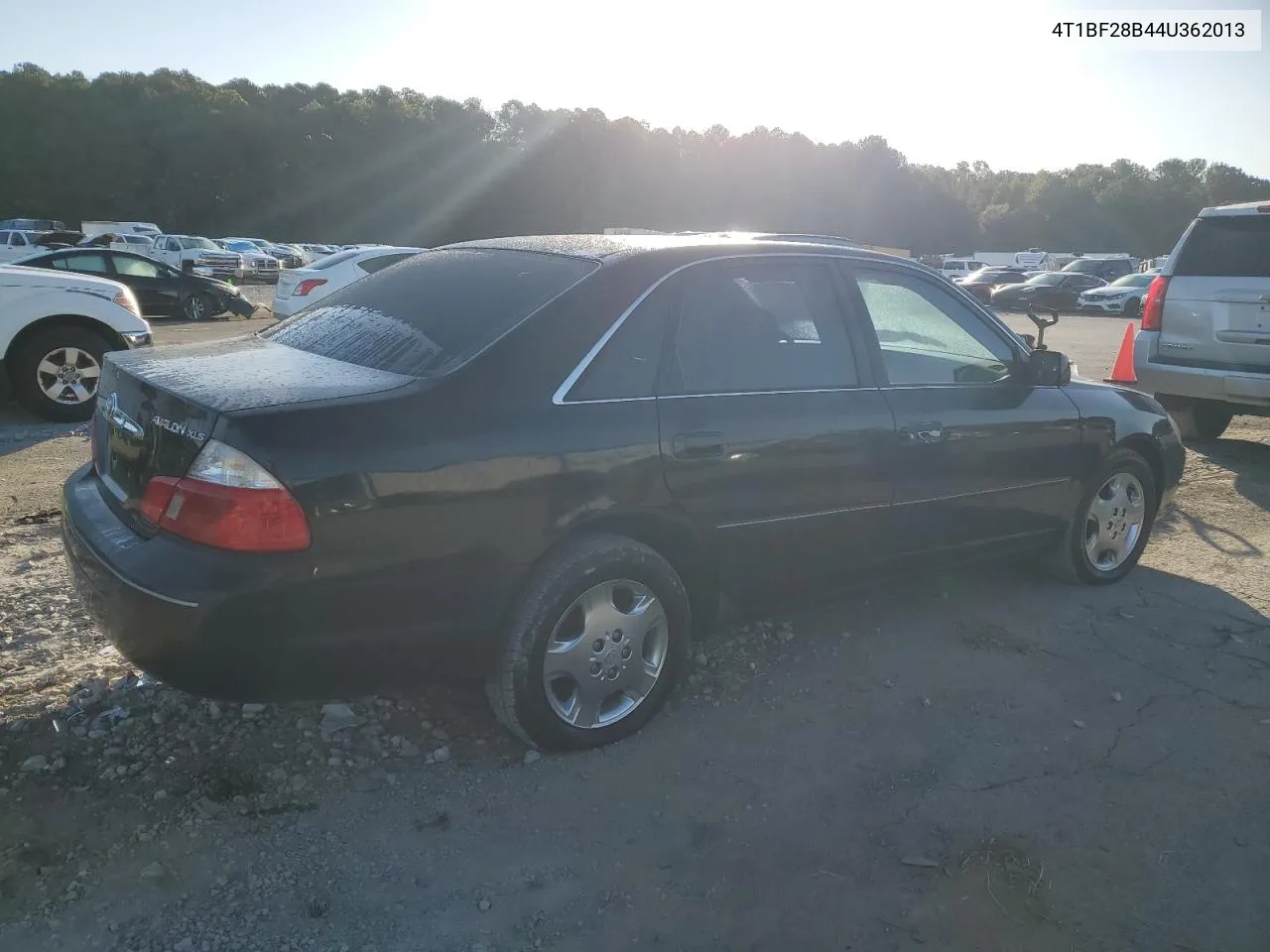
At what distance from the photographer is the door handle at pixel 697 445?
3.34 meters

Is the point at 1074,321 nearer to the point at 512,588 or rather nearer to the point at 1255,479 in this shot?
the point at 1255,479

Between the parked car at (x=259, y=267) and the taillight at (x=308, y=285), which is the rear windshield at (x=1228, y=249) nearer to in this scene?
the taillight at (x=308, y=285)

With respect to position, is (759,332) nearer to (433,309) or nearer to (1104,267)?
(433,309)

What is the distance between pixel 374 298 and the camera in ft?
12.4

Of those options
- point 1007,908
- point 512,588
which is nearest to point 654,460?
point 512,588

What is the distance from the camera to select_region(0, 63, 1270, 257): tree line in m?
67.6

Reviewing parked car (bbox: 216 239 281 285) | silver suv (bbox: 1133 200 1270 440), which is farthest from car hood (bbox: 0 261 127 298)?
parked car (bbox: 216 239 281 285)

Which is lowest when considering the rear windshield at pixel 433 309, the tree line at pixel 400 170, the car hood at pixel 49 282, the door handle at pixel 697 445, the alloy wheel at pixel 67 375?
the alloy wheel at pixel 67 375

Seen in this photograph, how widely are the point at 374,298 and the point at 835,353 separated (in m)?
1.76

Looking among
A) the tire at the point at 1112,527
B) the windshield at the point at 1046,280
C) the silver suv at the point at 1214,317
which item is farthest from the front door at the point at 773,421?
the windshield at the point at 1046,280

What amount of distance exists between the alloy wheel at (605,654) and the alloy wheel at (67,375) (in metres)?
6.65

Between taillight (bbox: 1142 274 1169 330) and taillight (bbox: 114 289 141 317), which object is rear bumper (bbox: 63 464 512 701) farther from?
taillight (bbox: 1142 274 1169 330)

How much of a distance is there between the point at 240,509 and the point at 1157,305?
26.1 feet

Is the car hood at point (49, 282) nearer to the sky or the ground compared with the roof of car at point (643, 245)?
nearer to the ground
